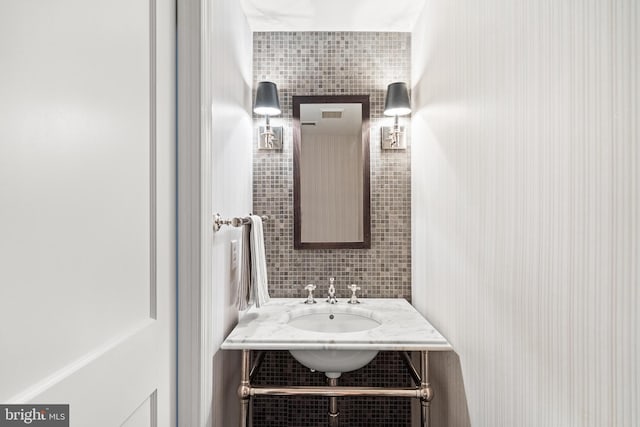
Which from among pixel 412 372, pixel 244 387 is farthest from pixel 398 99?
pixel 244 387

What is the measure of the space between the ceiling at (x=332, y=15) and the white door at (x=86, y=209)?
86 centimetres

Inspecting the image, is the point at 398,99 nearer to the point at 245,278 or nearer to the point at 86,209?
the point at 245,278

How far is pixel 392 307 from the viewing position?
71.2 inches

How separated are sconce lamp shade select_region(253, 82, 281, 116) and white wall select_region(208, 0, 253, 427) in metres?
0.08

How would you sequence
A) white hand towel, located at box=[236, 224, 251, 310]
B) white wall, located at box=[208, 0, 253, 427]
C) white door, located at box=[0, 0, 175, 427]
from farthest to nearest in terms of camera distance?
1. white hand towel, located at box=[236, 224, 251, 310]
2. white wall, located at box=[208, 0, 253, 427]
3. white door, located at box=[0, 0, 175, 427]

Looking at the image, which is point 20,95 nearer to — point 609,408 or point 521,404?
point 609,408

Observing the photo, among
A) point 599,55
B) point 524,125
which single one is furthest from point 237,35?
point 599,55

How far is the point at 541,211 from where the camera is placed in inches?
32.6

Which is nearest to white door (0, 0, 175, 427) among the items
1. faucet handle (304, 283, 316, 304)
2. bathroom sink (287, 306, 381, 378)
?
bathroom sink (287, 306, 381, 378)

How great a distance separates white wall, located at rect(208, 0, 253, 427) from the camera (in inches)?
49.5

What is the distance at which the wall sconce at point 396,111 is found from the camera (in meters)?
1.87

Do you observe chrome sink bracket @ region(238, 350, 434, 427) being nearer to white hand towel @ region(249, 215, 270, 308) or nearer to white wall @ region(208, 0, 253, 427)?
white wall @ region(208, 0, 253, 427)

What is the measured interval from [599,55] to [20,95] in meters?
0.97

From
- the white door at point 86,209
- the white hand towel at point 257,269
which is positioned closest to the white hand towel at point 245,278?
the white hand towel at point 257,269
